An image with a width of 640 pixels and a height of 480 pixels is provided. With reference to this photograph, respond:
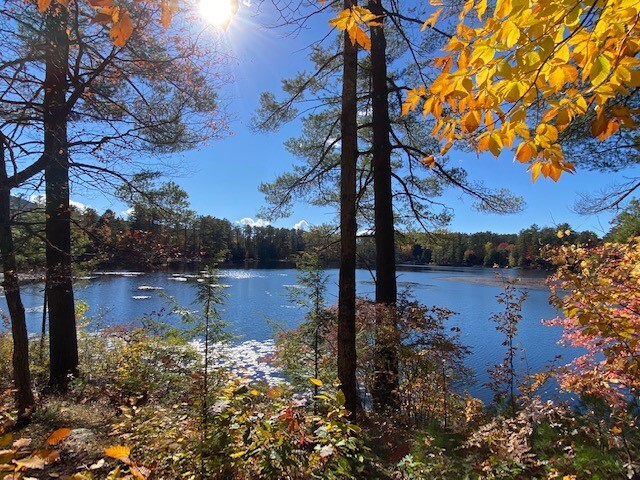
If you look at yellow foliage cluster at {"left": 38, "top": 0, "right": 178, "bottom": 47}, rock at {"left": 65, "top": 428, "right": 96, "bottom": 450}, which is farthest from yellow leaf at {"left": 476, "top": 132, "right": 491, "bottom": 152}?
rock at {"left": 65, "top": 428, "right": 96, "bottom": 450}

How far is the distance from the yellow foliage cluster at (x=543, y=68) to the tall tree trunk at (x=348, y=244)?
2518 mm

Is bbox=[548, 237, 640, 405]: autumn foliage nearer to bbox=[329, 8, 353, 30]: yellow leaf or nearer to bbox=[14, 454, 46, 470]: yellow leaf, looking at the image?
bbox=[329, 8, 353, 30]: yellow leaf

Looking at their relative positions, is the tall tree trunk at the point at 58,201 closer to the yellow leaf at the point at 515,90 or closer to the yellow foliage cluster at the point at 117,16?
the yellow foliage cluster at the point at 117,16

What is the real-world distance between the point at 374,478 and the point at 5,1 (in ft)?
21.2

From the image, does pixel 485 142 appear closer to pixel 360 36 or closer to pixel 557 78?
pixel 557 78

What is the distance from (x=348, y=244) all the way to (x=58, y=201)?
5.23 metres

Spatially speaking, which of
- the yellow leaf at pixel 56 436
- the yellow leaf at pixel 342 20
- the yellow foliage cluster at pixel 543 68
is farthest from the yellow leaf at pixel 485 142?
the yellow leaf at pixel 56 436

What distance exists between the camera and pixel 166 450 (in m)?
2.58

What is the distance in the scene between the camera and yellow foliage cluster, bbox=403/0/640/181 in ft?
3.27

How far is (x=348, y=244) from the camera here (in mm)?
3818

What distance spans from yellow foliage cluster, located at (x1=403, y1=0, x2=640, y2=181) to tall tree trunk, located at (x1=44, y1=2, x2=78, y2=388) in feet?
13.5

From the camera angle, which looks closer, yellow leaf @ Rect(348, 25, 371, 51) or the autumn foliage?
yellow leaf @ Rect(348, 25, 371, 51)

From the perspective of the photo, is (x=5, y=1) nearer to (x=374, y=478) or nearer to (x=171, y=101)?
(x=171, y=101)

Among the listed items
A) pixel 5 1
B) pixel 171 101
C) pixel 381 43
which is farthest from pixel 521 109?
pixel 381 43
